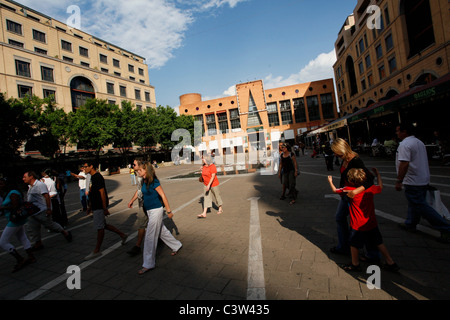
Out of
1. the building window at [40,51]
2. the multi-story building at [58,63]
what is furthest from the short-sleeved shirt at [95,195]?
the building window at [40,51]

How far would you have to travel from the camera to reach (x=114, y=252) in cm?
407

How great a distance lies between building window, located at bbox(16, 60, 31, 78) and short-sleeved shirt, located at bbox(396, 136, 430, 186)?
137ft

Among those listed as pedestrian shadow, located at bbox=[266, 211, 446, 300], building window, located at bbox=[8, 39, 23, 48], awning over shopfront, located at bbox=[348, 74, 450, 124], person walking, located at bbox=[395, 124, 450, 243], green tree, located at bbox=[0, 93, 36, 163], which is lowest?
pedestrian shadow, located at bbox=[266, 211, 446, 300]

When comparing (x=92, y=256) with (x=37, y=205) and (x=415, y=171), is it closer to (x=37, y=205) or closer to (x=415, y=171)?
(x=37, y=205)

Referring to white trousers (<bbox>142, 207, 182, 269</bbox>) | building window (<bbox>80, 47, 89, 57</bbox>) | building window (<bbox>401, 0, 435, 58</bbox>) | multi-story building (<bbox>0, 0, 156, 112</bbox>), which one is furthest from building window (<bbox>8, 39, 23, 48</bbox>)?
building window (<bbox>401, 0, 435, 58</bbox>)

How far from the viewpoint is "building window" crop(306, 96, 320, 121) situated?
49594 mm

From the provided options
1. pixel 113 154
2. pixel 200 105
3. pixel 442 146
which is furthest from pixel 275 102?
pixel 442 146

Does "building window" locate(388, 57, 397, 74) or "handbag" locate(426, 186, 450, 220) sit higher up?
"building window" locate(388, 57, 397, 74)

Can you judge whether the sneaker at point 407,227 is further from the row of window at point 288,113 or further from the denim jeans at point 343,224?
the row of window at point 288,113

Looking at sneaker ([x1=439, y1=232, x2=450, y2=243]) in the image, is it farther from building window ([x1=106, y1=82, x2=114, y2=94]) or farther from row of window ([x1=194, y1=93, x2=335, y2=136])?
row of window ([x1=194, y1=93, x2=335, y2=136])

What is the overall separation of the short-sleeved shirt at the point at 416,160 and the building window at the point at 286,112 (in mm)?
49970

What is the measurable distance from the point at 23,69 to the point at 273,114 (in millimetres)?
46424

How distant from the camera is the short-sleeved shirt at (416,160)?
3230mm
